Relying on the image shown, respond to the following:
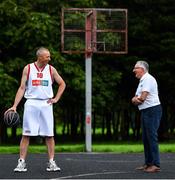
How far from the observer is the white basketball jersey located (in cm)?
1230

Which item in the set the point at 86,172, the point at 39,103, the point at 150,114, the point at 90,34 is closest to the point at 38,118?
the point at 39,103

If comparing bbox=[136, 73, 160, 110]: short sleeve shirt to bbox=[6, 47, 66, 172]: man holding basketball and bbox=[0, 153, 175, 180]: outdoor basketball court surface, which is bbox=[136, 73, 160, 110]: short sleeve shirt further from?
bbox=[6, 47, 66, 172]: man holding basketball

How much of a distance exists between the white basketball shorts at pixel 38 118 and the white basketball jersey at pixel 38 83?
107mm

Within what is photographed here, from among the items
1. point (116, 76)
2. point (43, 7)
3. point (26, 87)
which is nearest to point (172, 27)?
point (116, 76)

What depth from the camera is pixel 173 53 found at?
39.0 m

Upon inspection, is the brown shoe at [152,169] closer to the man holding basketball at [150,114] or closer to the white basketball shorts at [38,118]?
the man holding basketball at [150,114]

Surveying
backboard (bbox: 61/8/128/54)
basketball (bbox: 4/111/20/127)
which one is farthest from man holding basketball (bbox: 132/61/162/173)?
backboard (bbox: 61/8/128/54)

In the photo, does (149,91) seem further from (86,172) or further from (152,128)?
(86,172)

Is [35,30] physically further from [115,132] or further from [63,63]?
[115,132]

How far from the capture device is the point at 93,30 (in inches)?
962

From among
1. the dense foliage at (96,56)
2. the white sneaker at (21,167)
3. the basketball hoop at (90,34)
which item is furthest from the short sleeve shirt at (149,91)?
the dense foliage at (96,56)

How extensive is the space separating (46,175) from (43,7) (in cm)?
2713

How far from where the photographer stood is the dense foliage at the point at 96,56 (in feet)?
117

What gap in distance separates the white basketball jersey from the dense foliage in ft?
71.5
